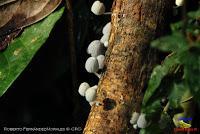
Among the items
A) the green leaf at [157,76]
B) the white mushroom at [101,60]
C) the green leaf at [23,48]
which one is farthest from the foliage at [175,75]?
the green leaf at [23,48]

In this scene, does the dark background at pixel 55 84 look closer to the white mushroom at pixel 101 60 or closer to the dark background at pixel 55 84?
the dark background at pixel 55 84

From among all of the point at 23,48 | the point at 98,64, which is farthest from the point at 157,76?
the point at 23,48

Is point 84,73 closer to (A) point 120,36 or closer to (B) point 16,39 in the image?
(B) point 16,39

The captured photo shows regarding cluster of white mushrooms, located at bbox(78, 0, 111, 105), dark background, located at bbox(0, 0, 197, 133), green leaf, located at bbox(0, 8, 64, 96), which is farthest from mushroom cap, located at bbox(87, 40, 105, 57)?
dark background, located at bbox(0, 0, 197, 133)

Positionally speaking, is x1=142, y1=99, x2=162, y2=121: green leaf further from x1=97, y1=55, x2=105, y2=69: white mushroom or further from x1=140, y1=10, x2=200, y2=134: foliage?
x1=97, y1=55, x2=105, y2=69: white mushroom

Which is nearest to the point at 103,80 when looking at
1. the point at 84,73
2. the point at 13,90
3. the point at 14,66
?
the point at 14,66
